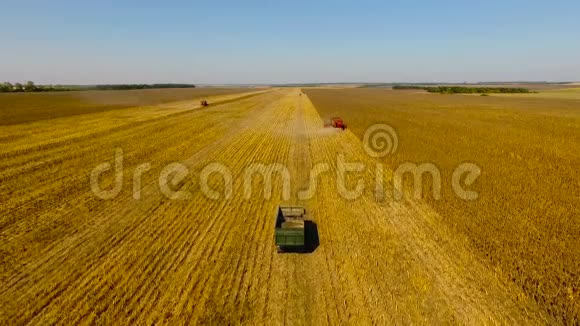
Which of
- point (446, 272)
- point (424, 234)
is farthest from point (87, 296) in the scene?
point (424, 234)

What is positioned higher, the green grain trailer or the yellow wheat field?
the green grain trailer

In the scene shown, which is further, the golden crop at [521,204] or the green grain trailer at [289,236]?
the green grain trailer at [289,236]

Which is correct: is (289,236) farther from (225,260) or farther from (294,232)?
(225,260)

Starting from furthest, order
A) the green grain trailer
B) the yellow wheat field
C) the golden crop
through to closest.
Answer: the green grain trailer, the golden crop, the yellow wheat field

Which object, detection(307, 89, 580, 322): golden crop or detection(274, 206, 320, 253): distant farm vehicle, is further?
detection(274, 206, 320, 253): distant farm vehicle

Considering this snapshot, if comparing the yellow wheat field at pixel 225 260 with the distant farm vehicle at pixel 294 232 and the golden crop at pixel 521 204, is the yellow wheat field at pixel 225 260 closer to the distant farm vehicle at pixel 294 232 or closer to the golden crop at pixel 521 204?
the distant farm vehicle at pixel 294 232

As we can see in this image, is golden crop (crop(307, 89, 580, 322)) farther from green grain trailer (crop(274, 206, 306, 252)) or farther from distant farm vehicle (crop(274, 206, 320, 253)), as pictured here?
green grain trailer (crop(274, 206, 306, 252))

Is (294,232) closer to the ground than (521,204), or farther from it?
farther from it

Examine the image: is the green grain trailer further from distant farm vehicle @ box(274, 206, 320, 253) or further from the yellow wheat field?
the yellow wheat field

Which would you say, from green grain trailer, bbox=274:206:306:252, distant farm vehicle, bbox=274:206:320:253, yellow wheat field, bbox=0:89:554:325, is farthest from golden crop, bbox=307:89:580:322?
green grain trailer, bbox=274:206:306:252

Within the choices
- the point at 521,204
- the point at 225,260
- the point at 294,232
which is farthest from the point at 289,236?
the point at 521,204

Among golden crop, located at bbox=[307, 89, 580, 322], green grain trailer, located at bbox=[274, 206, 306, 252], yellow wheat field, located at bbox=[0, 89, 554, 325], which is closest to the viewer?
yellow wheat field, located at bbox=[0, 89, 554, 325]

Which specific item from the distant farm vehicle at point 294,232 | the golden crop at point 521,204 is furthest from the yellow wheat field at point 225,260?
the golden crop at point 521,204
